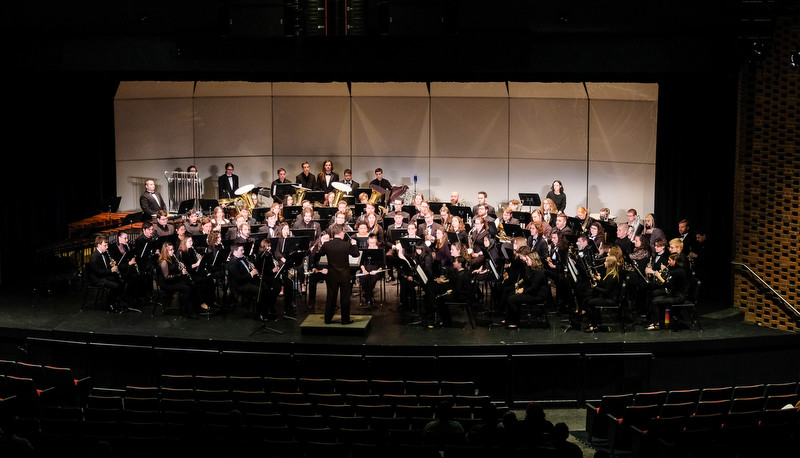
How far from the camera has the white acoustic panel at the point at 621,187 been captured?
65.9 feet

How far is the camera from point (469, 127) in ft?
71.6

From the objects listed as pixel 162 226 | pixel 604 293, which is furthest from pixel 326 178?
pixel 604 293

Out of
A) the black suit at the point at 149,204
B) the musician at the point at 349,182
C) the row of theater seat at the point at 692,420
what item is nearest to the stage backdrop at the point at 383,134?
the musician at the point at 349,182

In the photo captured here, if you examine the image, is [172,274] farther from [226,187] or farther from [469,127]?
[469,127]

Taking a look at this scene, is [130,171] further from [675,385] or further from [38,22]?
[675,385]

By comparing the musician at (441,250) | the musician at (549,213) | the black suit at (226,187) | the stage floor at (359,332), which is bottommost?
the stage floor at (359,332)

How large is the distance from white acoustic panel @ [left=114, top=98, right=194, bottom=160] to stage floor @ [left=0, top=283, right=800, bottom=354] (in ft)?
24.9

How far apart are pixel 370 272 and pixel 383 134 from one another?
28.0 ft

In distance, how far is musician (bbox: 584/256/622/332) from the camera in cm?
1300

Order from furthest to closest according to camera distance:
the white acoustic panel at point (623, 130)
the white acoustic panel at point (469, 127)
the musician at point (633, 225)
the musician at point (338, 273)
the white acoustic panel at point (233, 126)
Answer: the white acoustic panel at point (233, 126)
the white acoustic panel at point (469, 127)
the white acoustic panel at point (623, 130)
the musician at point (633, 225)
the musician at point (338, 273)

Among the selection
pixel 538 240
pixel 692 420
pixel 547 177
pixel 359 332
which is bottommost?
pixel 692 420

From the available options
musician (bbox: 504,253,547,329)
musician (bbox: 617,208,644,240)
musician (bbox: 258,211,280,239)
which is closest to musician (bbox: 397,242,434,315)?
musician (bbox: 504,253,547,329)

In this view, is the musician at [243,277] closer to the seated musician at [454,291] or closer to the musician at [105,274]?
the musician at [105,274]

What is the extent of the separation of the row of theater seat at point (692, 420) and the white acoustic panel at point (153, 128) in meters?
13.6
